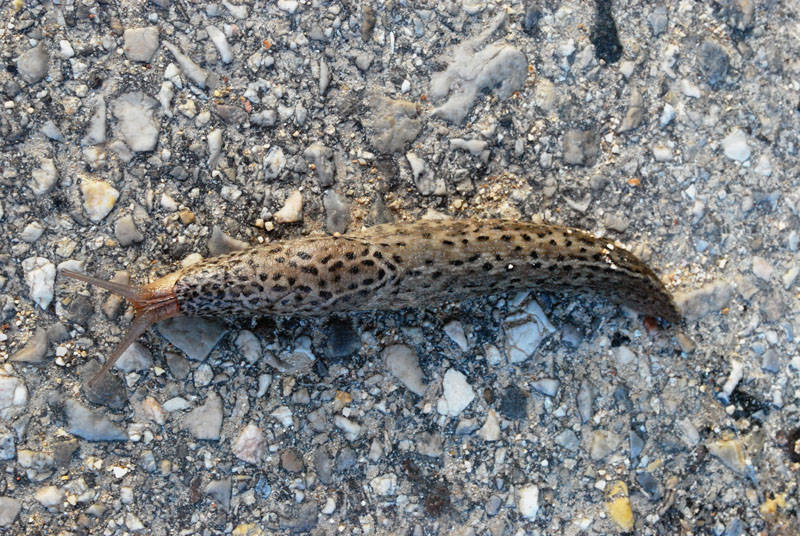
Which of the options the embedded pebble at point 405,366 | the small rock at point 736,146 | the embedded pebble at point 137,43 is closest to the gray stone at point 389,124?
the embedded pebble at point 405,366

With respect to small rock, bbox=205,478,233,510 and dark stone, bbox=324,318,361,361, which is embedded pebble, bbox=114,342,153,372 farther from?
dark stone, bbox=324,318,361,361

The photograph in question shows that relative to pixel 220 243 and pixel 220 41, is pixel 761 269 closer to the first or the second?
pixel 220 243

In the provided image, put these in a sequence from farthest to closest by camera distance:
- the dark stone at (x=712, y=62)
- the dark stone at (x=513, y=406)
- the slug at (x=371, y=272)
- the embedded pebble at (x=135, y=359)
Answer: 1. the dark stone at (x=712, y=62)
2. the dark stone at (x=513, y=406)
3. the embedded pebble at (x=135, y=359)
4. the slug at (x=371, y=272)

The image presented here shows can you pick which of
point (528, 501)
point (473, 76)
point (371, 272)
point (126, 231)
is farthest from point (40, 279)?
point (528, 501)

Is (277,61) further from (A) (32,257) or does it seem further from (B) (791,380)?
(B) (791,380)

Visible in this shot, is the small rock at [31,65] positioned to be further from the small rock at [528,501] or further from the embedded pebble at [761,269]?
the embedded pebble at [761,269]
